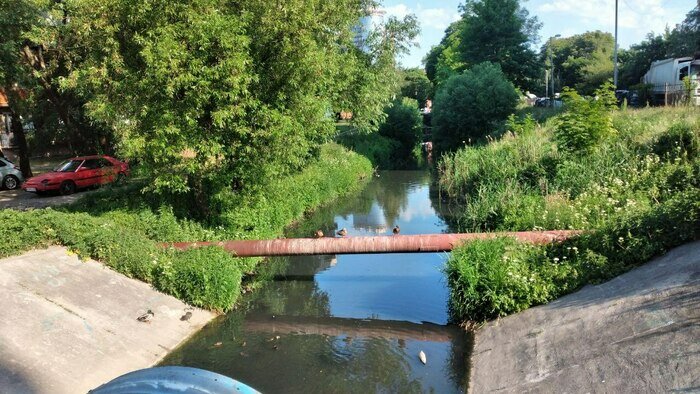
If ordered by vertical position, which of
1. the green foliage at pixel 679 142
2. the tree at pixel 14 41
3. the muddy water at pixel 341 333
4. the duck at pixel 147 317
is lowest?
the muddy water at pixel 341 333

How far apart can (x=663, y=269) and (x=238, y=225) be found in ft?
33.6

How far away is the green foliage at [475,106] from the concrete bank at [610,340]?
2809 centimetres

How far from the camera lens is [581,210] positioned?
480 inches

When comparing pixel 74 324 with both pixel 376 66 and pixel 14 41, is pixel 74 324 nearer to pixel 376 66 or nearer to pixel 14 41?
pixel 14 41

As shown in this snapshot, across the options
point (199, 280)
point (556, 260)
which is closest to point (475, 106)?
point (556, 260)

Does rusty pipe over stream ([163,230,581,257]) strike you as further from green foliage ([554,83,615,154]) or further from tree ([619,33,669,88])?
tree ([619,33,669,88])

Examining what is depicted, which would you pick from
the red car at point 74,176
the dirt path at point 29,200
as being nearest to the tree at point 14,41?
the red car at point 74,176

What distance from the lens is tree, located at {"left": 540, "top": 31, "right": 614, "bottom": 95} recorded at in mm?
57597

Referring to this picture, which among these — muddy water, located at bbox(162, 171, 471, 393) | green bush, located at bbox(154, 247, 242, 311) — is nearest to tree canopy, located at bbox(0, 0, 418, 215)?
green bush, located at bbox(154, 247, 242, 311)

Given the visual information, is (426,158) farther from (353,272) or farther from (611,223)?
(611,223)

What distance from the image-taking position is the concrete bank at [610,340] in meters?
6.08

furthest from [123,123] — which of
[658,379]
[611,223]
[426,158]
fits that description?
[426,158]

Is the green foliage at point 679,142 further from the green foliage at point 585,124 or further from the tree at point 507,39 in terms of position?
the tree at point 507,39

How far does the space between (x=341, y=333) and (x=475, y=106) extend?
28.5 meters
